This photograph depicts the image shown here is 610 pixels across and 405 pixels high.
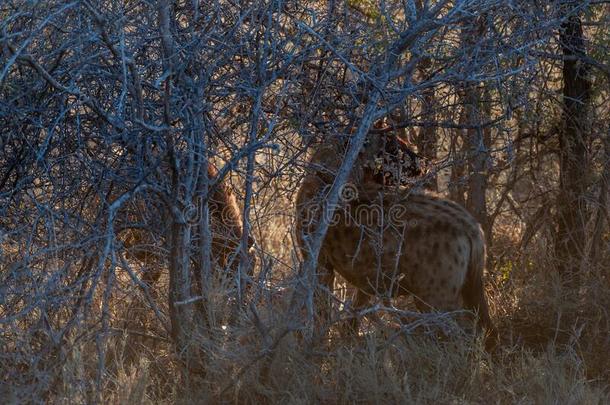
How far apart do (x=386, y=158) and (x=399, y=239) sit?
489 millimetres

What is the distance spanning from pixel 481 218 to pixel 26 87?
321 centimetres

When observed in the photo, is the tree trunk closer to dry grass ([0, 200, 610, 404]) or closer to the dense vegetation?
the dense vegetation

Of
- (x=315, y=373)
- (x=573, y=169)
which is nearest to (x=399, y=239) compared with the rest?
(x=315, y=373)

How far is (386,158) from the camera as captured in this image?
5.50 m

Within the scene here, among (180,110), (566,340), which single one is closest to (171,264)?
(180,110)

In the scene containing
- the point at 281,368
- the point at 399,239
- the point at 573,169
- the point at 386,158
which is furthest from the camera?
the point at 573,169

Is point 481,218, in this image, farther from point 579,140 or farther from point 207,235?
point 207,235

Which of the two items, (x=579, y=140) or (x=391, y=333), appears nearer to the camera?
(x=391, y=333)

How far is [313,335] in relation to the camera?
463 cm

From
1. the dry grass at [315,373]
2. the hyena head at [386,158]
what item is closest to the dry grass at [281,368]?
the dry grass at [315,373]

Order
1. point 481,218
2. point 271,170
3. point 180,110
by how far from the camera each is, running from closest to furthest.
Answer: point 180,110 < point 271,170 < point 481,218

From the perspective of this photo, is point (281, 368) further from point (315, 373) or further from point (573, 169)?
point (573, 169)

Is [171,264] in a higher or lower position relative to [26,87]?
lower

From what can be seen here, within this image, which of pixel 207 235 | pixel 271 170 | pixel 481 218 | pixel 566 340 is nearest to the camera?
pixel 207 235
